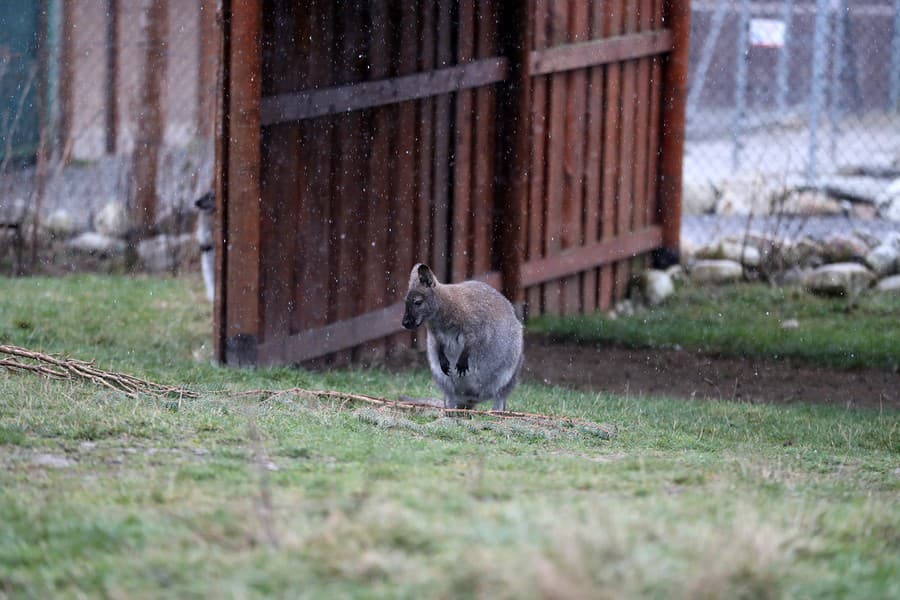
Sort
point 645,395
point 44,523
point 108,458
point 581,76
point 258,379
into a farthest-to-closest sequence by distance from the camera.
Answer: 1. point 581,76
2. point 645,395
3. point 258,379
4. point 108,458
5. point 44,523

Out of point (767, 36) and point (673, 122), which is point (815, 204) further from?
point (673, 122)

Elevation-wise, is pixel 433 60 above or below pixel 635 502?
above

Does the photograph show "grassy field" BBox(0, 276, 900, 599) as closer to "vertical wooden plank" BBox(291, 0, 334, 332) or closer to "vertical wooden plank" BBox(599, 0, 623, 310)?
"vertical wooden plank" BBox(291, 0, 334, 332)

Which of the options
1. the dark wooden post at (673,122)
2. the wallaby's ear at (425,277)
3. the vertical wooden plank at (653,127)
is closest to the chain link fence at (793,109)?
the dark wooden post at (673,122)

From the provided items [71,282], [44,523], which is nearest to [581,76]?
[71,282]

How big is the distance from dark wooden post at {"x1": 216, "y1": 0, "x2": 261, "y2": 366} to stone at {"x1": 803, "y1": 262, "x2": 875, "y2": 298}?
18.8ft

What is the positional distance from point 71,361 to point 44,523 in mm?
3080

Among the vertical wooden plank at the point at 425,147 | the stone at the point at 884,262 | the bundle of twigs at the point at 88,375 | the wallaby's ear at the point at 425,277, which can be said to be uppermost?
the vertical wooden plank at the point at 425,147

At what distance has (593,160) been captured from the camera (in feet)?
39.5

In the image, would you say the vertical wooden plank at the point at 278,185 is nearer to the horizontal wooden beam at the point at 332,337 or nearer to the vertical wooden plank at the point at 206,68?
the horizontal wooden beam at the point at 332,337

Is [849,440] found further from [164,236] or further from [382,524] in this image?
[164,236]

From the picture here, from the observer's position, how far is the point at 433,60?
10008 millimetres

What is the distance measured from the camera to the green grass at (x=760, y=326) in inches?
403

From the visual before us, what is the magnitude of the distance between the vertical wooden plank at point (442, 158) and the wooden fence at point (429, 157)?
0.6 inches
